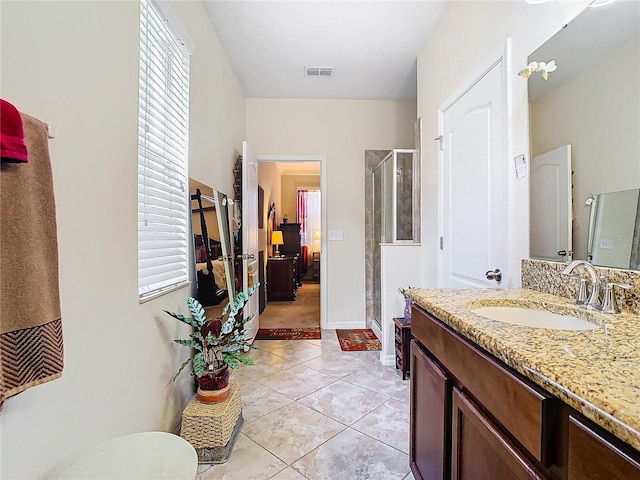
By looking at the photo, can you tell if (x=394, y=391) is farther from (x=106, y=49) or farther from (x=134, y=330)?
(x=106, y=49)

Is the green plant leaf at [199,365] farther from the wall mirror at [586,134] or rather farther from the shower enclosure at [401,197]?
the shower enclosure at [401,197]

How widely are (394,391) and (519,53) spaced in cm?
213

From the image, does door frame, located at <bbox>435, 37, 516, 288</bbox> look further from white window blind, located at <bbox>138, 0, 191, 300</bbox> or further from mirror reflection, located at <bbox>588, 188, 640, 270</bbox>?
white window blind, located at <bbox>138, 0, 191, 300</bbox>

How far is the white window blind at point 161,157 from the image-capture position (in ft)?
4.91

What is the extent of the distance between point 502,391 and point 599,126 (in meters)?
0.99

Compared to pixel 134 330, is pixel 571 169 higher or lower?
higher

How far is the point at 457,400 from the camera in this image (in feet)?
3.11

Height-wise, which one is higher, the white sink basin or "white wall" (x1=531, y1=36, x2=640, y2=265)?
"white wall" (x1=531, y1=36, x2=640, y2=265)

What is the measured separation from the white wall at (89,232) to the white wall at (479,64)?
1.72 m

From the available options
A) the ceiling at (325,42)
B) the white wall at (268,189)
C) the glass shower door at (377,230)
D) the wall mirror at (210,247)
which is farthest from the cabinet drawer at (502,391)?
the white wall at (268,189)

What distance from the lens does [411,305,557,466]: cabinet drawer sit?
0.60m

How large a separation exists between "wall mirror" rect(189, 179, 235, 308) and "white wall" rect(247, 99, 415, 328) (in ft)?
4.95

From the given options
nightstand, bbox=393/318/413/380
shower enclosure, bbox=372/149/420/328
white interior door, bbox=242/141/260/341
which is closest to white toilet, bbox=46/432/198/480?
nightstand, bbox=393/318/413/380

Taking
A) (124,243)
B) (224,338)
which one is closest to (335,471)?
(224,338)
